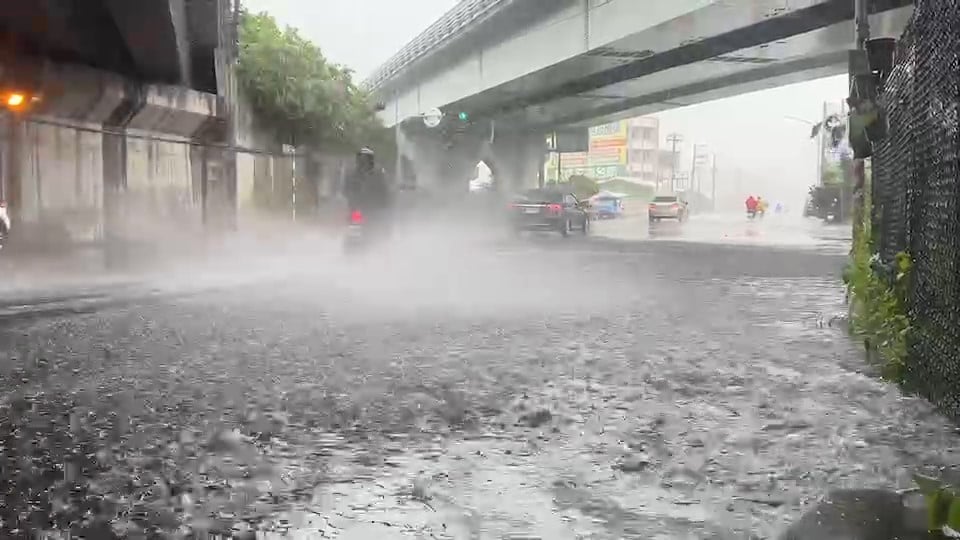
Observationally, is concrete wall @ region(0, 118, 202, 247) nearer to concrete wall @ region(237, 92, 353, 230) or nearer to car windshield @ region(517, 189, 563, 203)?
concrete wall @ region(237, 92, 353, 230)

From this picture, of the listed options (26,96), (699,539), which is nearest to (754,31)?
(26,96)

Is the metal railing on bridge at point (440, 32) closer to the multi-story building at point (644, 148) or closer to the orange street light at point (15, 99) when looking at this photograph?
the orange street light at point (15, 99)

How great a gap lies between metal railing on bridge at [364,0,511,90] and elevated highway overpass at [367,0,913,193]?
69mm

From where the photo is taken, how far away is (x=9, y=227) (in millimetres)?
19250

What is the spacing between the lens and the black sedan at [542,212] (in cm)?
3853

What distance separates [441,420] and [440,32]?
35.6 meters

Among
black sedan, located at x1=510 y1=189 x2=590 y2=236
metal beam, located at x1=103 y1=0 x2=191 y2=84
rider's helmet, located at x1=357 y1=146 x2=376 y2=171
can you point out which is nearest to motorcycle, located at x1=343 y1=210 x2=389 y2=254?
rider's helmet, located at x1=357 y1=146 x2=376 y2=171

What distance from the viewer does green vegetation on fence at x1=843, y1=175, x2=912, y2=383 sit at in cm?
768

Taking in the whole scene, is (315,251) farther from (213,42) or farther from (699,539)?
(699,539)

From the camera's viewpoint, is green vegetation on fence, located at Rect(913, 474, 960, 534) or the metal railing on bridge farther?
the metal railing on bridge

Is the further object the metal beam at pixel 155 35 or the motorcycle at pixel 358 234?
the motorcycle at pixel 358 234

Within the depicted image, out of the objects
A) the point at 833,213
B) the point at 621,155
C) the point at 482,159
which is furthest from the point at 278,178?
the point at 621,155

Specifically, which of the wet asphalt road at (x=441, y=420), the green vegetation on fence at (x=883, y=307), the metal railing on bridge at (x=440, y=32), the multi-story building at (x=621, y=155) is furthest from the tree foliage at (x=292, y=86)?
the multi-story building at (x=621, y=155)

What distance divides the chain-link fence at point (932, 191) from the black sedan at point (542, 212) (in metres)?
29.5
